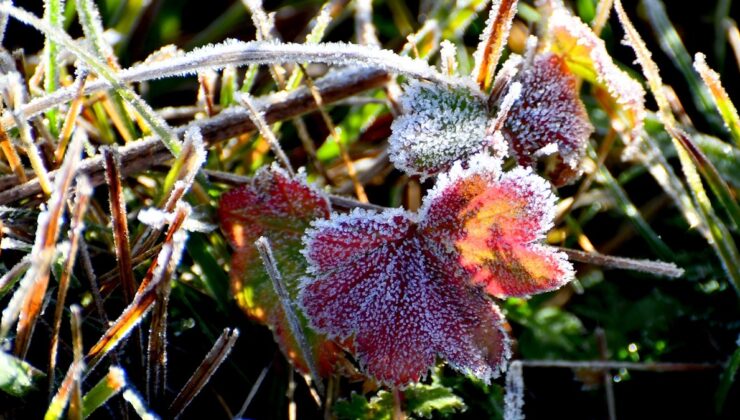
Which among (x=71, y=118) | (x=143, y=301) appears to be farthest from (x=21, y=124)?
(x=143, y=301)

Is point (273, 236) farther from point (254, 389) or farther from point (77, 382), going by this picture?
point (77, 382)

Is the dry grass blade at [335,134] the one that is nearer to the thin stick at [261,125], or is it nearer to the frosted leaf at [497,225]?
the thin stick at [261,125]

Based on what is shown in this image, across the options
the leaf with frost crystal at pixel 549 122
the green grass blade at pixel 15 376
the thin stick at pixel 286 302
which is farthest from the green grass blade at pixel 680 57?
the green grass blade at pixel 15 376

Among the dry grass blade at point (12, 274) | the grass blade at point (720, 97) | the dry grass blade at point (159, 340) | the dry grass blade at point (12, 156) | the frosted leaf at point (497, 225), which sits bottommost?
the dry grass blade at point (159, 340)

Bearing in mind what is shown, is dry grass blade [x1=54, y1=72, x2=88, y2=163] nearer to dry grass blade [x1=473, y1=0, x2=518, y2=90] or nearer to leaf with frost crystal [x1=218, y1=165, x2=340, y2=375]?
leaf with frost crystal [x1=218, y1=165, x2=340, y2=375]

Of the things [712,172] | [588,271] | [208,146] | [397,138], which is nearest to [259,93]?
[208,146]

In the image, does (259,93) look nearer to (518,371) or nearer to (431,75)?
(431,75)
